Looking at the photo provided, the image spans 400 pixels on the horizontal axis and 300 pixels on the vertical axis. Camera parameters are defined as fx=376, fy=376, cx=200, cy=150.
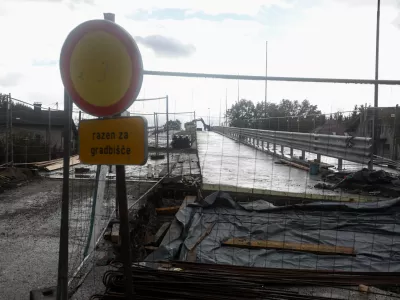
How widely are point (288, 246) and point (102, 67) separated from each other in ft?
11.1

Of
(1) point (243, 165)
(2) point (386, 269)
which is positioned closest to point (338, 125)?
(1) point (243, 165)

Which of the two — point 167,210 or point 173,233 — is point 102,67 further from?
point 167,210

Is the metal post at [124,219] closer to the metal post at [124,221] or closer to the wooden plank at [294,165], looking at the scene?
the metal post at [124,221]

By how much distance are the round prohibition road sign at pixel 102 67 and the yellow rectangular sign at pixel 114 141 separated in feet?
0.33

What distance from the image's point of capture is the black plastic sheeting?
14.6ft

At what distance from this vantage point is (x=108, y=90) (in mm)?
2523

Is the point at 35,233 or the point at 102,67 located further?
the point at 35,233

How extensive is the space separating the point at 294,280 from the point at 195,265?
1.05m

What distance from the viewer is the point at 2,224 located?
6184mm

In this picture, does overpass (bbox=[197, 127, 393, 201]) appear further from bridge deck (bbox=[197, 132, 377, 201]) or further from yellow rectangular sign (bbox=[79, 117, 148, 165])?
yellow rectangular sign (bbox=[79, 117, 148, 165])

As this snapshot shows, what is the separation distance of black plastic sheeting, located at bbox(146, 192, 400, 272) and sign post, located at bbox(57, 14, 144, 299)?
7.27 ft

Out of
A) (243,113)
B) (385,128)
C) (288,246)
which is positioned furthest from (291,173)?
(243,113)

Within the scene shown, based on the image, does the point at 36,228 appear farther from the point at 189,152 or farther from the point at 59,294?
the point at 189,152

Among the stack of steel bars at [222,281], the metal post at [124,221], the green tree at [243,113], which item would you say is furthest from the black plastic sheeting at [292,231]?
the green tree at [243,113]
